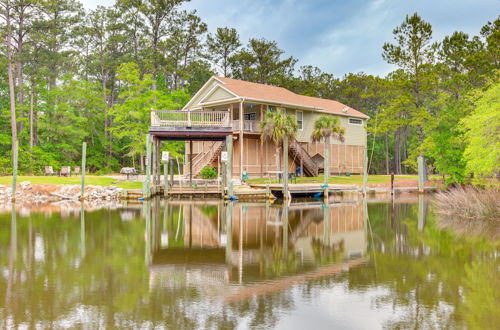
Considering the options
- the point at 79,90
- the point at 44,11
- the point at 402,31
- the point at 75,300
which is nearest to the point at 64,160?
the point at 79,90

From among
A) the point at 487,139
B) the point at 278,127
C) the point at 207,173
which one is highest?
the point at 278,127

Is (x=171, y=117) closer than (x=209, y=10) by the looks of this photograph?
Yes

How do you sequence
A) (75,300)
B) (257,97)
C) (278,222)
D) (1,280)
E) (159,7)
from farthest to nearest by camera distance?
(159,7) < (257,97) < (278,222) < (1,280) < (75,300)

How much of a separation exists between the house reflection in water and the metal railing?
14.8 m

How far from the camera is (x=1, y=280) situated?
30.0 feet

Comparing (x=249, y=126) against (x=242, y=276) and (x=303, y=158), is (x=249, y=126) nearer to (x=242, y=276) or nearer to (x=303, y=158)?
(x=303, y=158)


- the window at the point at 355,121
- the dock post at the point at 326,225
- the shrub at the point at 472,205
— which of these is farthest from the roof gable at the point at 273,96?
the shrub at the point at 472,205

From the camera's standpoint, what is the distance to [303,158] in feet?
135

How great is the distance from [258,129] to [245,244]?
2525 cm

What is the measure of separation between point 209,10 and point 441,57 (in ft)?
98.8

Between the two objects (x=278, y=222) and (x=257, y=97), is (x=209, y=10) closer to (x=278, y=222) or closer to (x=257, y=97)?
(x=257, y=97)

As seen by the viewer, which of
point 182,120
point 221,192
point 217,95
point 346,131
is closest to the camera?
point 182,120

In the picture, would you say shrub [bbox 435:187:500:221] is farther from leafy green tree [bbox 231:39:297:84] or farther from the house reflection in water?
leafy green tree [bbox 231:39:297:84]

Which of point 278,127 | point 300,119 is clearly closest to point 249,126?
point 278,127
